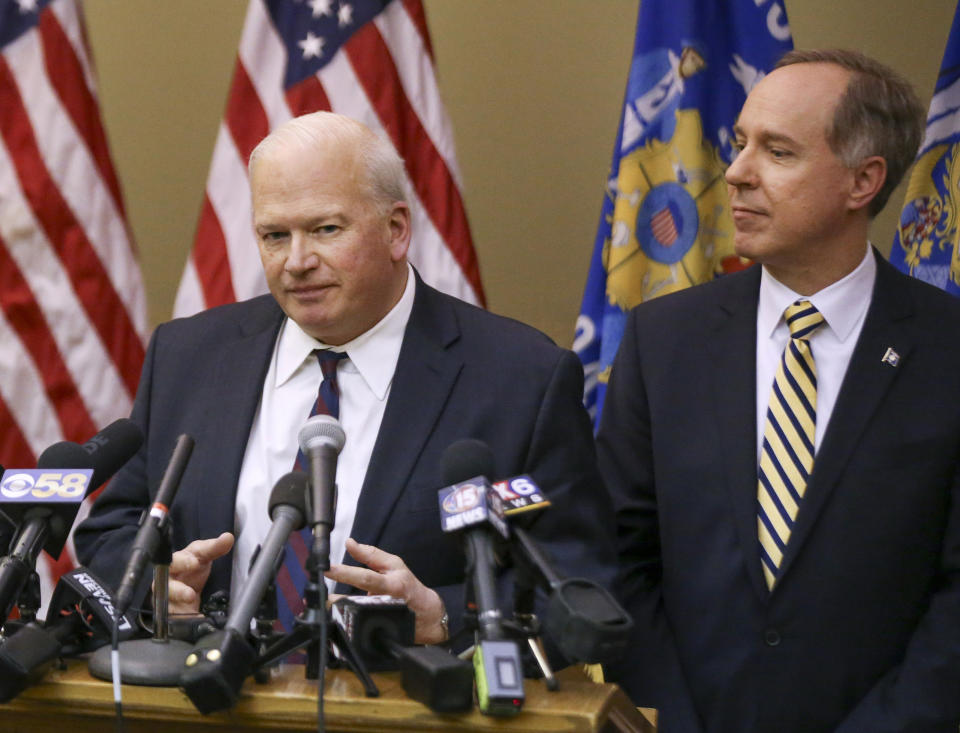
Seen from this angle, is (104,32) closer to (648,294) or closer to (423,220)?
(423,220)

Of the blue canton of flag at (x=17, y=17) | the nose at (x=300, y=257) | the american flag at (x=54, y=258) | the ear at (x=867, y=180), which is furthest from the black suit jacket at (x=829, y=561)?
the blue canton of flag at (x=17, y=17)

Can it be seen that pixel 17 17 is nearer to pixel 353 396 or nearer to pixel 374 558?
pixel 353 396

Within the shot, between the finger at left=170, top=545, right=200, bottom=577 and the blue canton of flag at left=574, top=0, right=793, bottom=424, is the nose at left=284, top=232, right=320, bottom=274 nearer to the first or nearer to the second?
the finger at left=170, top=545, right=200, bottom=577

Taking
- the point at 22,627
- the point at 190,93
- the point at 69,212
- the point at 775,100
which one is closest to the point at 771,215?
the point at 775,100

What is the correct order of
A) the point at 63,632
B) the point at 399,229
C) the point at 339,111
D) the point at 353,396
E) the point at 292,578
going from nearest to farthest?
1. the point at 63,632
2. the point at 292,578
3. the point at 353,396
4. the point at 399,229
5. the point at 339,111

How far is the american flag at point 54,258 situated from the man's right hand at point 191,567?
1.48 metres

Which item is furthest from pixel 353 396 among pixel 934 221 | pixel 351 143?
pixel 934 221

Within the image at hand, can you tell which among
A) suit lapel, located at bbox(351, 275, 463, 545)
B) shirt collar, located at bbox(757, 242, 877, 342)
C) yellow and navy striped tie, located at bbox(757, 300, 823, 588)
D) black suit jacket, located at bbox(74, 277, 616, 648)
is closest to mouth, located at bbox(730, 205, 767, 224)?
shirt collar, located at bbox(757, 242, 877, 342)

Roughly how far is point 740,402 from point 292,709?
1274mm

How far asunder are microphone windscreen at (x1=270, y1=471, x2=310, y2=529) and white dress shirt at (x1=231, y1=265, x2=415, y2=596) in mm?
755

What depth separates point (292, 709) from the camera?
1749 mm

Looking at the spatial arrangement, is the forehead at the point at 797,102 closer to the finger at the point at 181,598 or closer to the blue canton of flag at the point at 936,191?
the blue canton of flag at the point at 936,191

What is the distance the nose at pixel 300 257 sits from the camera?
8.52 feet

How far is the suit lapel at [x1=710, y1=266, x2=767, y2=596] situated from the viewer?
258 cm
